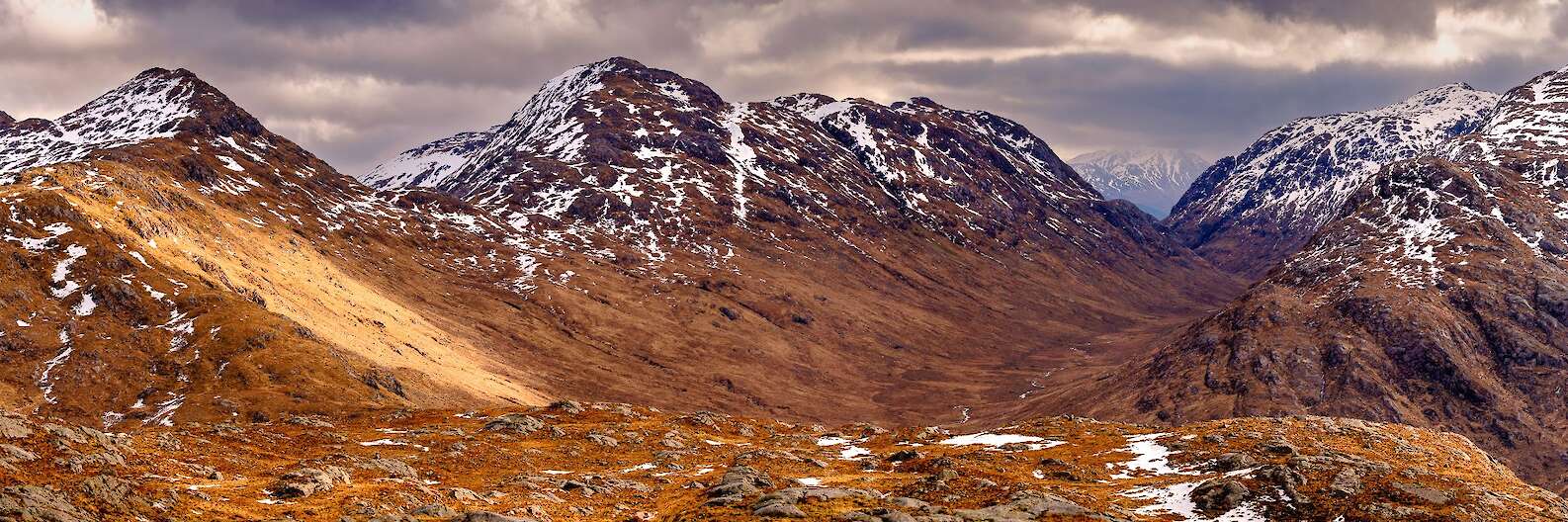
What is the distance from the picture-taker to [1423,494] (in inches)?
1875

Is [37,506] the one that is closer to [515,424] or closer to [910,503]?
[910,503]

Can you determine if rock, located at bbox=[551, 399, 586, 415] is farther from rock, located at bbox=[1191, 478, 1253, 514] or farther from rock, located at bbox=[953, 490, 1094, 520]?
rock, located at bbox=[1191, 478, 1253, 514]

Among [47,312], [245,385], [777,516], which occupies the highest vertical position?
[47,312]

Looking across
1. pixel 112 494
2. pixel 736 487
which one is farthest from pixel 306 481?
pixel 736 487

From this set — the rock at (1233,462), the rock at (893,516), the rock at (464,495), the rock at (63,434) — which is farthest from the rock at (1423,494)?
the rock at (63,434)

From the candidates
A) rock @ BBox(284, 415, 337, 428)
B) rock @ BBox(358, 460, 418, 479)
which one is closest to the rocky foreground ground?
rock @ BBox(358, 460, 418, 479)

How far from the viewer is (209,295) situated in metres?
171

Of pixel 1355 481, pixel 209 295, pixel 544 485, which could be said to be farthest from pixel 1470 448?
pixel 209 295

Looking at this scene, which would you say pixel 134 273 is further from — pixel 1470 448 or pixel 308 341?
pixel 1470 448

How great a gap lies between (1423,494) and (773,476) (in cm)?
3325

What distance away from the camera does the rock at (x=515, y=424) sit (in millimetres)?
94125

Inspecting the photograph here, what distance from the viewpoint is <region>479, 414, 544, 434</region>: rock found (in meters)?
94.1

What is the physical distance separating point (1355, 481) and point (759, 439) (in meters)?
55.0

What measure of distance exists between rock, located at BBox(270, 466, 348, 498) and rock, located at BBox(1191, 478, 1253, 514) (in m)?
44.6
